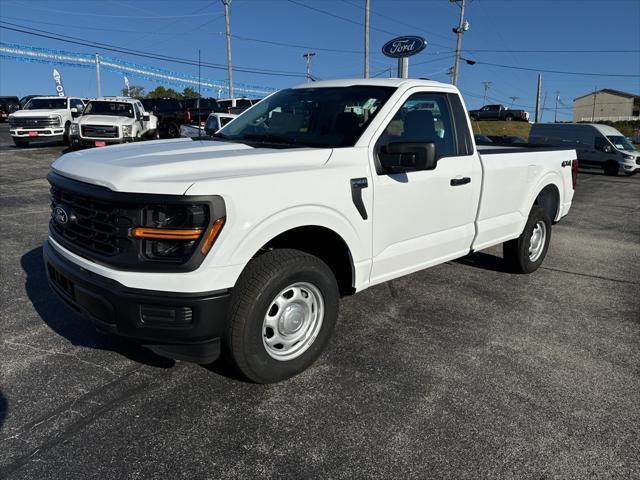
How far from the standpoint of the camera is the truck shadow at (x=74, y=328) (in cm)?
341

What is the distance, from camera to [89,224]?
2814mm

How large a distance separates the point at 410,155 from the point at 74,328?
2.79 metres

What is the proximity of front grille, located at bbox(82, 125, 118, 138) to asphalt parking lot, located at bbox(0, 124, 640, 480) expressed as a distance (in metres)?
11.5

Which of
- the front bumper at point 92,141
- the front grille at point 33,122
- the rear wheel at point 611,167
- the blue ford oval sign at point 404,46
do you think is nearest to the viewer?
the blue ford oval sign at point 404,46

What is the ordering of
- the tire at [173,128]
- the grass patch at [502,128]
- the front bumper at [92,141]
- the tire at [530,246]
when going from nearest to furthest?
the tire at [530,246] → the front bumper at [92,141] → the tire at [173,128] → the grass patch at [502,128]

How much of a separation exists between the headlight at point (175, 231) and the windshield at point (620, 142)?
74.1 feet

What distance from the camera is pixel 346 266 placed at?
345cm

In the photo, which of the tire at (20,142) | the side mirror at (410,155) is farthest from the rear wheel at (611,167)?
the tire at (20,142)

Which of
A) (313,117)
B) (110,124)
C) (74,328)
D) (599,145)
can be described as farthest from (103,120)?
(599,145)

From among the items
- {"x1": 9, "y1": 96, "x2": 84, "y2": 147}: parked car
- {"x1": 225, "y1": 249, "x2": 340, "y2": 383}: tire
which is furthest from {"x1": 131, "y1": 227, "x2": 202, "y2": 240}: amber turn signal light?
{"x1": 9, "y1": 96, "x2": 84, "y2": 147}: parked car

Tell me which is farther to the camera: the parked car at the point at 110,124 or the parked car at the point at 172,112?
the parked car at the point at 172,112

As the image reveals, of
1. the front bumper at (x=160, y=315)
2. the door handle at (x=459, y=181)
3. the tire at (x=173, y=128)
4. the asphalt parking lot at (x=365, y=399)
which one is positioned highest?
the tire at (x=173, y=128)

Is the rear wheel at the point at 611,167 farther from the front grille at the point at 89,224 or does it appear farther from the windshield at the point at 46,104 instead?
the front grille at the point at 89,224

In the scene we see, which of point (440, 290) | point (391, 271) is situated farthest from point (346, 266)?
point (440, 290)
